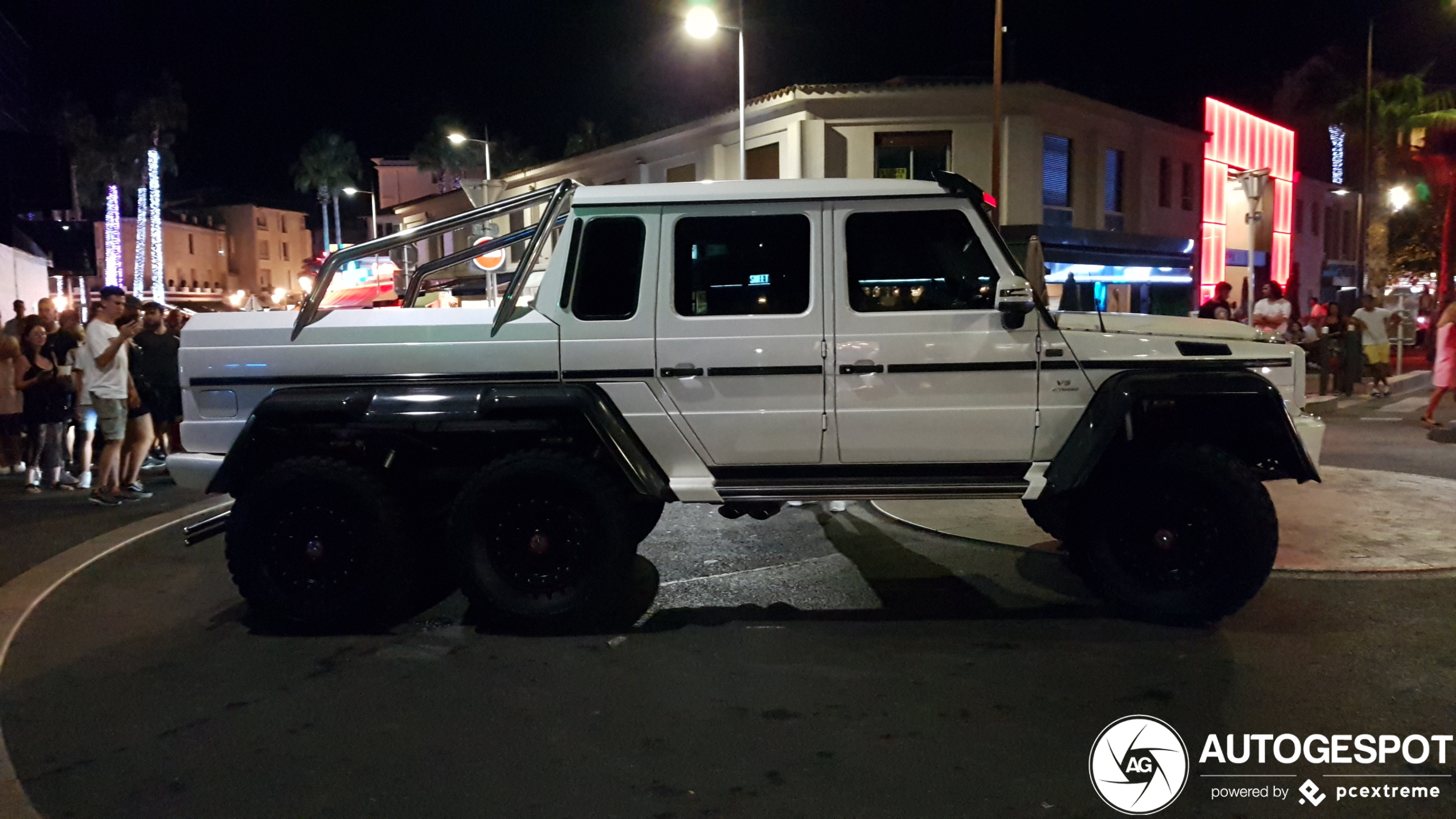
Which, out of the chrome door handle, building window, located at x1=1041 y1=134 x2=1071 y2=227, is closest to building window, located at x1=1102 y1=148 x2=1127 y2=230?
building window, located at x1=1041 y1=134 x2=1071 y2=227

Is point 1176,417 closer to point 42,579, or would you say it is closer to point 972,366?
point 972,366

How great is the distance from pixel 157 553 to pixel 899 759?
6043 mm

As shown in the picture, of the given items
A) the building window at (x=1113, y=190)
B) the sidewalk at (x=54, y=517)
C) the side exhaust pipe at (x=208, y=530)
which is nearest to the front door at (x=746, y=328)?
the side exhaust pipe at (x=208, y=530)

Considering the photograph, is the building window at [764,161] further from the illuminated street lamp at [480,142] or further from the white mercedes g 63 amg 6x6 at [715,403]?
the white mercedes g 63 amg 6x6 at [715,403]

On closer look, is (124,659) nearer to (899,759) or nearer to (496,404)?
(496,404)

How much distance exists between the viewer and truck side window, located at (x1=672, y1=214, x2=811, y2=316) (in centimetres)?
508

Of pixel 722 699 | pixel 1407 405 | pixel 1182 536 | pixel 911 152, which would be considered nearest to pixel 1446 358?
pixel 1407 405

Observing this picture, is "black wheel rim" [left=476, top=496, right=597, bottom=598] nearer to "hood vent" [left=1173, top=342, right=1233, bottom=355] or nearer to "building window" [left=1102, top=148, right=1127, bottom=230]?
"hood vent" [left=1173, top=342, right=1233, bottom=355]

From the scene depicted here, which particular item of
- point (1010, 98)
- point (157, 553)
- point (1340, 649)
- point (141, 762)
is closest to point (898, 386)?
point (1340, 649)

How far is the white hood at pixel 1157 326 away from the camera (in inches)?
199

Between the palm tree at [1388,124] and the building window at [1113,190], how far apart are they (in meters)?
7.55

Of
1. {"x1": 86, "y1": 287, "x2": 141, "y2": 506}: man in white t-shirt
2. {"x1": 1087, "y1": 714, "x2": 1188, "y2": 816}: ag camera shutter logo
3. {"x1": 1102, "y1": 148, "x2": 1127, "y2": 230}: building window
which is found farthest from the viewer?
{"x1": 1102, "y1": 148, "x2": 1127, "y2": 230}: building window

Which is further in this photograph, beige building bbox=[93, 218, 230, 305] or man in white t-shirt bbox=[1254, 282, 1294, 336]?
beige building bbox=[93, 218, 230, 305]

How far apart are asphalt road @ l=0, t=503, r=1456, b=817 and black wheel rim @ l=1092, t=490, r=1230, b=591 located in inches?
10.9
